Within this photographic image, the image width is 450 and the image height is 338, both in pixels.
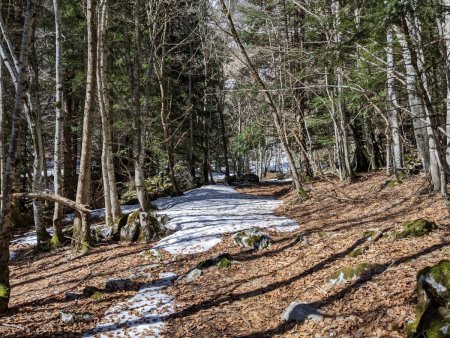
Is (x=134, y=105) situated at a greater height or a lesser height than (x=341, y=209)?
greater

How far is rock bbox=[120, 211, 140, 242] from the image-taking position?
1083 cm

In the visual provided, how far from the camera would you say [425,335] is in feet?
12.7

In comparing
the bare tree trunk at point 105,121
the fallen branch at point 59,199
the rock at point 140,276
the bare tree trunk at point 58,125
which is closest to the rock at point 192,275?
the rock at point 140,276

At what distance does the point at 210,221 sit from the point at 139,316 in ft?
18.5

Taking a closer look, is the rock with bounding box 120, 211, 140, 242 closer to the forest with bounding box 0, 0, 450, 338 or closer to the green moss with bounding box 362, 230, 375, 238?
the forest with bounding box 0, 0, 450, 338

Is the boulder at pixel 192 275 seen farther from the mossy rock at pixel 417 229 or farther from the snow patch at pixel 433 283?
the snow patch at pixel 433 283

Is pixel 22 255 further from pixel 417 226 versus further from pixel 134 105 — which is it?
pixel 417 226

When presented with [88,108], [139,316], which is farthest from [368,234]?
[88,108]

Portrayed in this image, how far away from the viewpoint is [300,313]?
17.0ft

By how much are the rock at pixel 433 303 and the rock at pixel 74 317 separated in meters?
4.65

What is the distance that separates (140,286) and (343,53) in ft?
18.5

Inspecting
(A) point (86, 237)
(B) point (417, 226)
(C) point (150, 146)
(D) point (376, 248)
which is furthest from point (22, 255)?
(B) point (417, 226)

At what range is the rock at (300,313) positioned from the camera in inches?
199

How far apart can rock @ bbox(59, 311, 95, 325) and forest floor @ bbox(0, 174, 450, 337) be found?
0.10m
